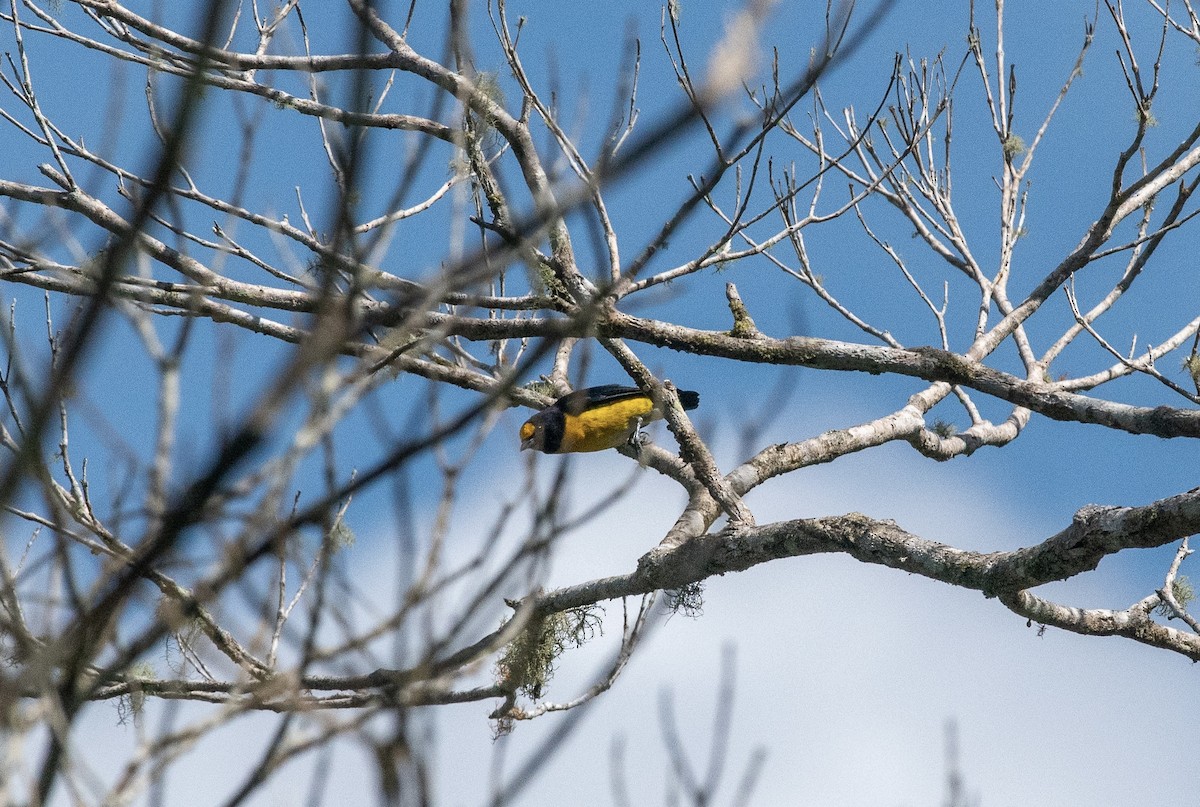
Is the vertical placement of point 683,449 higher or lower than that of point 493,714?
higher

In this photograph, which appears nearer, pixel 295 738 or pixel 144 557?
pixel 144 557

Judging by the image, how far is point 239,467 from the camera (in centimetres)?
90

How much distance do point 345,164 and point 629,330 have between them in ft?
9.84

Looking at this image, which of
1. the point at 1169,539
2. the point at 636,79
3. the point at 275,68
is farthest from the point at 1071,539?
the point at 275,68

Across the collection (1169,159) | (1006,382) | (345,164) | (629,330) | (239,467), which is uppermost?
(1169,159)

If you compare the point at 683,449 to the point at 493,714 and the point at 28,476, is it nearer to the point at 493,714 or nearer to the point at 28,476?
the point at 493,714

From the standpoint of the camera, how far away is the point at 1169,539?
8.13 ft

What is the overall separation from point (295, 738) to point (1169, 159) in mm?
4536

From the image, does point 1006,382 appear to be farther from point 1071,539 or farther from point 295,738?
point 295,738

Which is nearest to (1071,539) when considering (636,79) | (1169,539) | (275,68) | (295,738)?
(1169,539)

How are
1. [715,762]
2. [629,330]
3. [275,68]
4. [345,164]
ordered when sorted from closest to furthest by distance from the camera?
[345,164] < [715,762] < [629,330] < [275,68]

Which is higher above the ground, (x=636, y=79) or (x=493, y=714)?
(x=636, y=79)

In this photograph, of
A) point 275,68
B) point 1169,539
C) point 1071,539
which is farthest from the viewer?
point 275,68

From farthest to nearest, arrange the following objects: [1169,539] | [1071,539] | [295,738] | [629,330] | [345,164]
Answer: [629,330] → [1071,539] → [1169,539] → [295,738] → [345,164]
